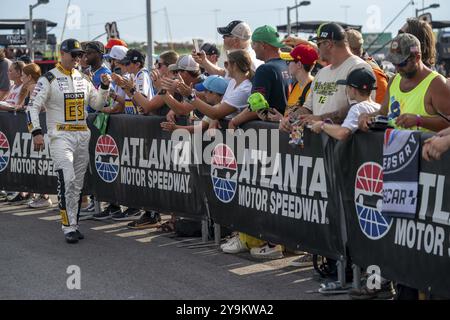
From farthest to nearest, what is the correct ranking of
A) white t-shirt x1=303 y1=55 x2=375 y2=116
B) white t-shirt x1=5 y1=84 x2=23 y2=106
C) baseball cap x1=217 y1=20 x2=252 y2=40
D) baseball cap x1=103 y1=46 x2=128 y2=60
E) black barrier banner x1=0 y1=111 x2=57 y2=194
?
white t-shirt x1=5 y1=84 x2=23 y2=106 → black barrier banner x1=0 y1=111 x2=57 y2=194 → baseball cap x1=103 y1=46 x2=128 y2=60 → baseball cap x1=217 y1=20 x2=252 y2=40 → white t-shirt x1=303 y1=55 x2=375 y2=116

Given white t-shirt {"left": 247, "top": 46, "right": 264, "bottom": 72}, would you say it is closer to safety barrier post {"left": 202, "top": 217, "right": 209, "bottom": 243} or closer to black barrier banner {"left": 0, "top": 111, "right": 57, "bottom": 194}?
safety barrier post {"left": 202, "top": 217, "right": 209, "bottom": 243}

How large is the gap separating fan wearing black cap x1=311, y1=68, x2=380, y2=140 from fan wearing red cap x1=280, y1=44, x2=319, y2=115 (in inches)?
43.2

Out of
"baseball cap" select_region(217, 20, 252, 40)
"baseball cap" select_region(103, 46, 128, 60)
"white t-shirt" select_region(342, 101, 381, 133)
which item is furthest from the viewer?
"baseball cap" select_region(103, 46, 128, 60)

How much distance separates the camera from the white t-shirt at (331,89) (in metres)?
7.33

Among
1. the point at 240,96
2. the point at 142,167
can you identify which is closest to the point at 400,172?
the point at 240,96

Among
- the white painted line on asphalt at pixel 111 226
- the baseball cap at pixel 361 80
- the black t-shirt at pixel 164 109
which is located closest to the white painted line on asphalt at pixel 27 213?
the white painted line on asphalt at pixel 111 226

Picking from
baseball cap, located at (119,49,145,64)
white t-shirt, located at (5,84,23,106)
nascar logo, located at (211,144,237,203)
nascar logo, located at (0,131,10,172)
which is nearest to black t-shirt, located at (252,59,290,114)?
nascar logo, located at (211,144,237,203)

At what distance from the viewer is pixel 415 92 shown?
21.1 feet

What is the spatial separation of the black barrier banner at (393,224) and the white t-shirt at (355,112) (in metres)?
0.10

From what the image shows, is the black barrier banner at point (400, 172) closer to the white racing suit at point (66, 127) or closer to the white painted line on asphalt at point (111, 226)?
the white racing suit at point (66, 127)

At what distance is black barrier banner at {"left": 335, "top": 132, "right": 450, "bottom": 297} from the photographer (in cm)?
576

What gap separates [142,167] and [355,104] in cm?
399

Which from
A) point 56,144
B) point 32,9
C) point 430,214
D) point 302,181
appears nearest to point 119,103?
point 56,144
